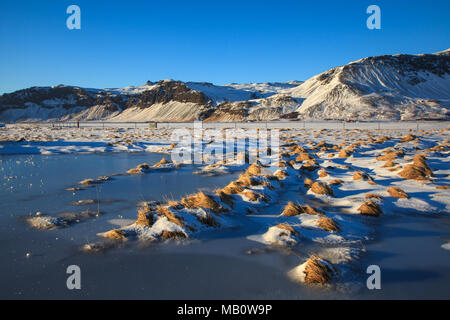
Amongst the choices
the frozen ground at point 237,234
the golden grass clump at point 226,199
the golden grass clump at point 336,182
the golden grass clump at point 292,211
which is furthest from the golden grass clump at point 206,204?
the golden grass clump at point 336,182

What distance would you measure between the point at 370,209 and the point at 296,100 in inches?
3407

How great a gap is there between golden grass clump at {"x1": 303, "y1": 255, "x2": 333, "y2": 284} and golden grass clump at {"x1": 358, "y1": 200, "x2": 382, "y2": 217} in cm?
316

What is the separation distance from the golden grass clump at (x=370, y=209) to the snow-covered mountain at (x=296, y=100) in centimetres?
6458

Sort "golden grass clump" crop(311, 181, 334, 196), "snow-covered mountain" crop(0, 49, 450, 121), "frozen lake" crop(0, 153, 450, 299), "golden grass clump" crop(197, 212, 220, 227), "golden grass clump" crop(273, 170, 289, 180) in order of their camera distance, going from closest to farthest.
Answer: "frozen lake" crop(0, 153, 450, 299)
"golden grass clump" crop(197, 212, 220, 227)
"golden grass clump" crop(311, 181, 334, 196)
"golden grass clump" crop(273, 170, 289, 180)
"snow-covered mountain" crop(0, 49, 450, 121)

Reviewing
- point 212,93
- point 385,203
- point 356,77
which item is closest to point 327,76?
point 356,77

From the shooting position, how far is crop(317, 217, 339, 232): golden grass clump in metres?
5.39

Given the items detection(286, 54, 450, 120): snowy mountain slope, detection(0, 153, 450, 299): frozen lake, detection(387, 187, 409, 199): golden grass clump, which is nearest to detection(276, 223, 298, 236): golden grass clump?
detection(0, 153, 450, 299): frozen lake

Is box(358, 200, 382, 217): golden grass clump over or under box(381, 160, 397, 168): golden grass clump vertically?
under

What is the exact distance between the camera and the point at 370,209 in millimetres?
6508

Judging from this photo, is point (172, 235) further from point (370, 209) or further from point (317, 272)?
point (370, 209)

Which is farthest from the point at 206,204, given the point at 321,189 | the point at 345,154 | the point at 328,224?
the point at 345,154

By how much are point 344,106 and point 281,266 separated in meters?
75.8

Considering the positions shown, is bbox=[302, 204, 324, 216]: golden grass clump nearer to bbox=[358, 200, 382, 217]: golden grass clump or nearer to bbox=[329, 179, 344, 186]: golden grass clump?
bbox=[358, 200, 382, 217]: golden grass clump
